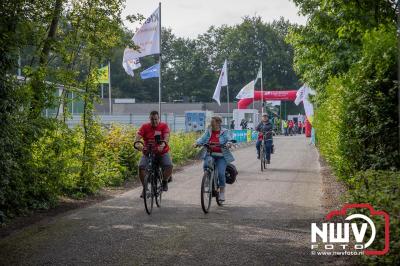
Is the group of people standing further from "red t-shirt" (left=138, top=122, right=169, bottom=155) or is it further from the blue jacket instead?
"red t-shirt" (left=138, top=122, right=169, bottom=155)

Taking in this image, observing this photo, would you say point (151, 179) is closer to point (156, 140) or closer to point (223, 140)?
point (156, 140)

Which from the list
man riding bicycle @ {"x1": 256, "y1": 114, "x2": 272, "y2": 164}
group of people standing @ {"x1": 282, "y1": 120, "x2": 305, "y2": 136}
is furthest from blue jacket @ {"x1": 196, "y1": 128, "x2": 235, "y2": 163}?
group of people standing @ {"x1": 282, "y1": 120, "x2": 305, "y2": 136}

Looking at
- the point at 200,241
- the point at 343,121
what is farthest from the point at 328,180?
the point at 200,241

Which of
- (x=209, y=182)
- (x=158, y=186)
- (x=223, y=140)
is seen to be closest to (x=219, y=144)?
(x=223, y=140)

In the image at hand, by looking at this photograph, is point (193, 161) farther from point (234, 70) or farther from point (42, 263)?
point (234, 70)

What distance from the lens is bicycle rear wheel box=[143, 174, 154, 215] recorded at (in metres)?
10.2

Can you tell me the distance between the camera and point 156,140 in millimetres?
10828

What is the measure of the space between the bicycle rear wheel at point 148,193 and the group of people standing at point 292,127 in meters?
54.1

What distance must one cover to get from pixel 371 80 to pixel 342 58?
11.3m

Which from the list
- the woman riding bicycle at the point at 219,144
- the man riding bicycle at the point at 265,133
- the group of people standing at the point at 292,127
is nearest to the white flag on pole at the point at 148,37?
the man riding bicycle at the point at 265,133

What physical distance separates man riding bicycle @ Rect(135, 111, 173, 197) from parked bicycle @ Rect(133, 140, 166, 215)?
0.07 m

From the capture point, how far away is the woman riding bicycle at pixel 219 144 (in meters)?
11.2

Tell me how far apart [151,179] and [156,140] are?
0.73m

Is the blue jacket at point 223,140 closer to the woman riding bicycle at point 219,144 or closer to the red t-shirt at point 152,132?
the woman riding bicycle at point 219,144
